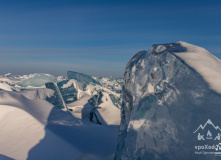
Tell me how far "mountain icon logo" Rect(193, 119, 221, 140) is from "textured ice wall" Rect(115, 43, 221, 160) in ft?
0.12

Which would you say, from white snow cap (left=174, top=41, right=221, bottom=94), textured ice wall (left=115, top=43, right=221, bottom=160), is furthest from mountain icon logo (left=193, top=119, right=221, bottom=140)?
white snow cap (left=174, top=41, right=221, bottom=94)

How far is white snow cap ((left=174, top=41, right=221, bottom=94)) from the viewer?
1.81m

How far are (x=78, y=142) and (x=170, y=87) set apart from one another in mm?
→ 2147

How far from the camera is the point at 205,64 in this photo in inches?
77.1

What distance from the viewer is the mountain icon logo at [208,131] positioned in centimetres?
178

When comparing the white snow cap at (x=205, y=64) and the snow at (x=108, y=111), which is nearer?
the white snow cap at (x=205, y=64)

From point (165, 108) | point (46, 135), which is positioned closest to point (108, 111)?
point (46, 135)

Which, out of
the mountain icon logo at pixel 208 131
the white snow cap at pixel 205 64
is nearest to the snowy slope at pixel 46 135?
the mountain icon logo at pixel 208 131

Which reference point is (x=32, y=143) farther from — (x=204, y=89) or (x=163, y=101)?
(x=204, y=89)

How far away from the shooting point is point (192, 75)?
189cm

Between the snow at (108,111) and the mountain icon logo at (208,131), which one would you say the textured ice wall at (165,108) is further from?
the snow at (108,111)

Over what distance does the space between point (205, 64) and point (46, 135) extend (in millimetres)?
2909

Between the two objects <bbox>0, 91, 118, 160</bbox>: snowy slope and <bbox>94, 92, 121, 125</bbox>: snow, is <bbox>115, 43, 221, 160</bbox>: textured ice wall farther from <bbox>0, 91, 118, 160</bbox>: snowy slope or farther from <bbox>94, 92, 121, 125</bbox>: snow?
<bbox>94, 92, 121, 125</bbox>: snow

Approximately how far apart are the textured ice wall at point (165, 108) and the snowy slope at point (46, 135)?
3.17 feet
